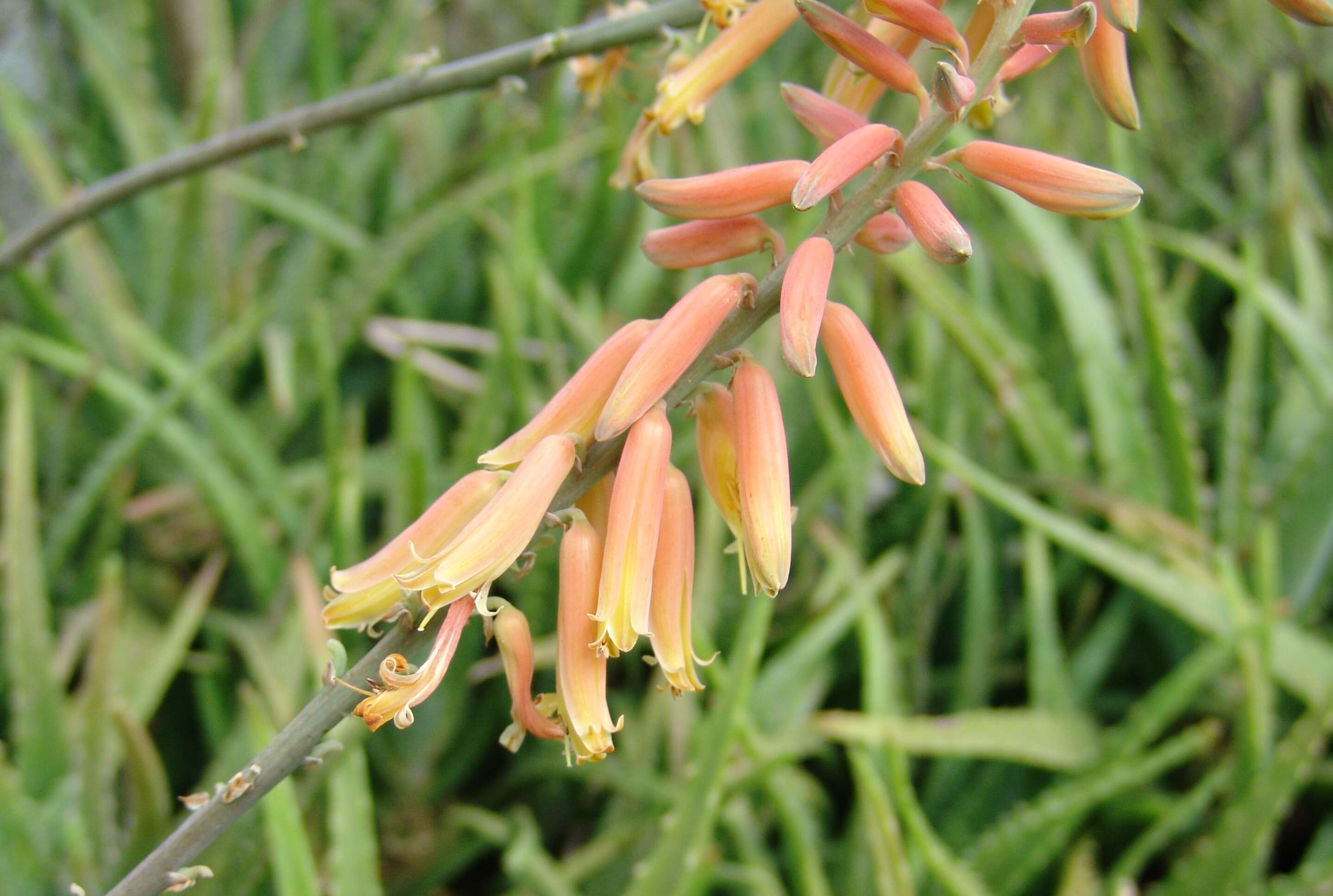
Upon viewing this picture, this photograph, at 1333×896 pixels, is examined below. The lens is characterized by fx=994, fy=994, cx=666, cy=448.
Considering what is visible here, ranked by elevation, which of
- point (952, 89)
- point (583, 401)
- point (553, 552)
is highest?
point (952, 89)

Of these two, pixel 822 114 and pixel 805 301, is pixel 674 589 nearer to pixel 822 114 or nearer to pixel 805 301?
pixel 805 301

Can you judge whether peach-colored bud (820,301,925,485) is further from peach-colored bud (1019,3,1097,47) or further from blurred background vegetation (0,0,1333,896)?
blurred background vegetation (0,0,1333,896)

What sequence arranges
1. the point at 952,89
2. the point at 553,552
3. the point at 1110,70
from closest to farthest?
the point at 952,89 → the point at 1110,70 → the point at 553,552

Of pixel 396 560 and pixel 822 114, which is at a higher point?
pixel 822 114

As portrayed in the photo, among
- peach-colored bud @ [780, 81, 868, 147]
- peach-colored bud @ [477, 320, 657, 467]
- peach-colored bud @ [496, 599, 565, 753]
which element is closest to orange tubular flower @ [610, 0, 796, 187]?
peach-colored bud @ [780, 81, 868, 147]

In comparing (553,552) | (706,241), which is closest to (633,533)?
(706,241)

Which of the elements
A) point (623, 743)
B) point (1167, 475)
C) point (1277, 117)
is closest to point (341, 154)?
point (623, 743)

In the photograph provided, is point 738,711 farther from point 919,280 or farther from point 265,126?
point 919,280
